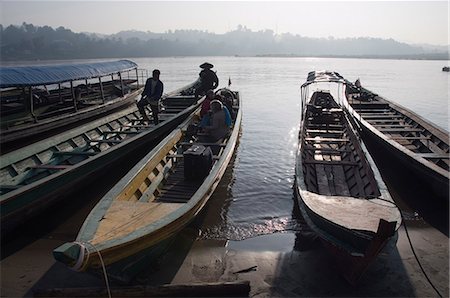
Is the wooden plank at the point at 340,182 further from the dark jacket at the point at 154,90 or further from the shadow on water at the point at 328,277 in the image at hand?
the dark jacket at the point at 154,90

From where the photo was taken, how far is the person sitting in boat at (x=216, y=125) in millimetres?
9125

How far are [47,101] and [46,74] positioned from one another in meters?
3.60

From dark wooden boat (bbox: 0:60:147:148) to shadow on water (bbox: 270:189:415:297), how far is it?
30.1ft

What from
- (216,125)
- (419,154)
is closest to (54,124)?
(216,125)

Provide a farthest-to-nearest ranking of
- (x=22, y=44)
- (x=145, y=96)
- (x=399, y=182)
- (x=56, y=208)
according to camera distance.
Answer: (x=22, y=44)
(x=145, y=96)
(x=399, y=182)
(x=56, y=208)

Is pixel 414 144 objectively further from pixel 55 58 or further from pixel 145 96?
pixel 55 58

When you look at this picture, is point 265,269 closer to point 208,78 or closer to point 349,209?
point 349,209

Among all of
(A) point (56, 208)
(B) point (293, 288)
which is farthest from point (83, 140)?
(B) point (293, 288)

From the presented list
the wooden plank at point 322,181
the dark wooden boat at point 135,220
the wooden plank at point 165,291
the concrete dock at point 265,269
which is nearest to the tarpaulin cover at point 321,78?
the wooden plank at point 322,181

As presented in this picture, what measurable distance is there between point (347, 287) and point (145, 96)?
923 cm

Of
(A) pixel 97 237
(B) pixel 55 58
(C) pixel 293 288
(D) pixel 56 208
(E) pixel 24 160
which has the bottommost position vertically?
(C) pixel 293 288

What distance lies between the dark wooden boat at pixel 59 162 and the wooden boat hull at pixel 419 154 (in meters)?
7.27

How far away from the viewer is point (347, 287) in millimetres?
5242

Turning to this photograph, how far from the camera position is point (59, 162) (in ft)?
28.9
